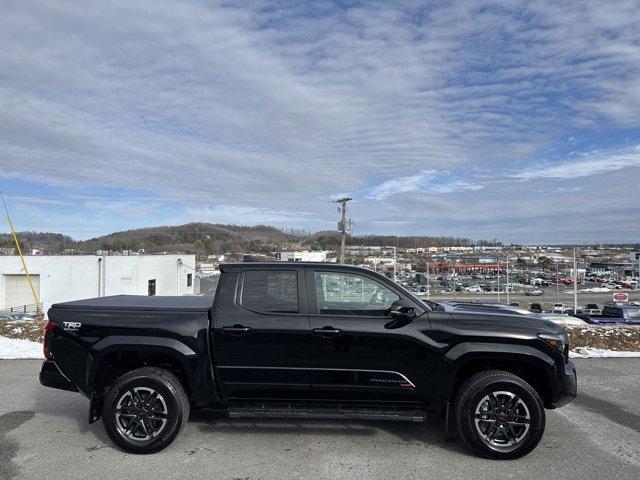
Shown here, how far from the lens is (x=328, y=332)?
13.9 feet

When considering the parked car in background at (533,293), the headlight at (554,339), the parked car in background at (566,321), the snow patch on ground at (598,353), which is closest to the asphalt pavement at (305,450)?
the headlight at (554,339)

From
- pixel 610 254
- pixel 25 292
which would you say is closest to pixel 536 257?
pixel 610 254

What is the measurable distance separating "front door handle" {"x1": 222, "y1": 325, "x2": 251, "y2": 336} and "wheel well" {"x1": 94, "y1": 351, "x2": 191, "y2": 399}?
0.54 m

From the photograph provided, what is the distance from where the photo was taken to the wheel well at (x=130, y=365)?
4422mm

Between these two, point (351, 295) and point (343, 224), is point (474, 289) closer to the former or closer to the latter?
point (343, 224)

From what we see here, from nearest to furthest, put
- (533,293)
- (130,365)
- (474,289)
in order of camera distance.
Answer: (130,365)
(533,293)
(474,289)

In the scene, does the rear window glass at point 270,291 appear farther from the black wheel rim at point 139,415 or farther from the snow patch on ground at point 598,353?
the snow patch on ground at point 598,353

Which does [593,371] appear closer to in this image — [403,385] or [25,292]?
[403,385]

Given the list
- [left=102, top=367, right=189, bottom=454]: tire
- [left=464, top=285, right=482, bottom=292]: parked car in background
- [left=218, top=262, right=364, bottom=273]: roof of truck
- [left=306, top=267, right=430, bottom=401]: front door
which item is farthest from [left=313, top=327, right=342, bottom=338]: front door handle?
[left=464, top=285, right=482, bottom=292]: parked car in background

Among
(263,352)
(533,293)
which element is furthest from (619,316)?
(533,293)

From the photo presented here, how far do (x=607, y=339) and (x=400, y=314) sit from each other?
21.2 feet

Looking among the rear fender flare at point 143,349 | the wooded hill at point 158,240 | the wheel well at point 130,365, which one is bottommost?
the wheel well at point 130,365

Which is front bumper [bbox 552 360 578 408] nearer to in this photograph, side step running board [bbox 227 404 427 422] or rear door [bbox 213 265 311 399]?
side step running board [bbox 227 404 427 422]

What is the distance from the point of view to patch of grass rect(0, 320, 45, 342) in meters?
9.09
